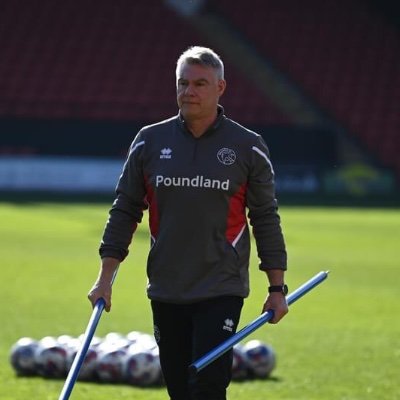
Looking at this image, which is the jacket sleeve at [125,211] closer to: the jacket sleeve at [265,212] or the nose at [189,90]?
the nose at [189,90]

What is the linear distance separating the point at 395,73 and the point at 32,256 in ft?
89.4

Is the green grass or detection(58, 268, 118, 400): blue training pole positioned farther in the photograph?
the green grass

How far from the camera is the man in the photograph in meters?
5.70

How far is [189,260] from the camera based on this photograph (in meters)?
5.77

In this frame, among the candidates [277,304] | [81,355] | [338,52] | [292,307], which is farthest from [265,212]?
[338,52]

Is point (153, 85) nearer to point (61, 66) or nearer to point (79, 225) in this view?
point (61, 66)

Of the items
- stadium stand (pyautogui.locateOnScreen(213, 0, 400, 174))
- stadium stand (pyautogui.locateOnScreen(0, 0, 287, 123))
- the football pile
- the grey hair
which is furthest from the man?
stadium stand (pyautogui.locateOnScreen(213, 0, 400, 174))

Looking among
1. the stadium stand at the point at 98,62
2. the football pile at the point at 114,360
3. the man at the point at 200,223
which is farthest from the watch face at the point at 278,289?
the stadium stand at the point at 98,62

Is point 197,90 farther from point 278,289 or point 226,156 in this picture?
point 278,289

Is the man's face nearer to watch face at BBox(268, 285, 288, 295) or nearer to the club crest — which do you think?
the club crest

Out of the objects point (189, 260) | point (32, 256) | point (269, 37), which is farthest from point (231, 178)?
point (269, 37)

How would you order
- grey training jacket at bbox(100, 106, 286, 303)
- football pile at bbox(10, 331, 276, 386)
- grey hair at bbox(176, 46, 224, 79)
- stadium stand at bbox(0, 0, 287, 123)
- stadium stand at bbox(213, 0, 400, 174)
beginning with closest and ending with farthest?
grey hair at bbox(176, 46, 224, 79)
grey training jacket at bbox(100, 106, 286, 303)
football pile at bbox(10, 331, 276, 386)
stadium stand at bbox(0, 0, 287, 123)
stadium stand at bbox(213, 0, 400, 174)

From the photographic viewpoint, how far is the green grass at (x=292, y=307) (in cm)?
910

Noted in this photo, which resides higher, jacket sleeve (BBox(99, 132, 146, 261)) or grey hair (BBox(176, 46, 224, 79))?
grey hair (BBox(176, 46, 224, 79))
